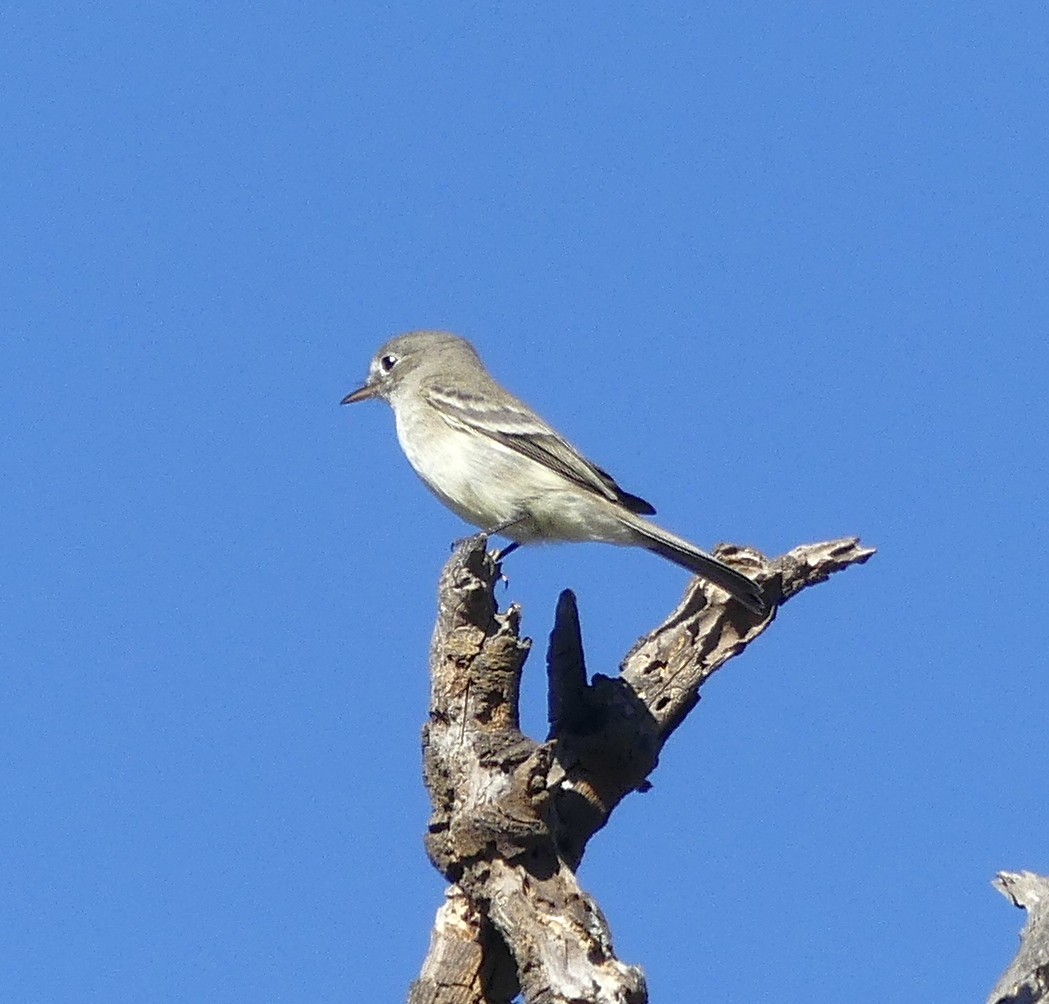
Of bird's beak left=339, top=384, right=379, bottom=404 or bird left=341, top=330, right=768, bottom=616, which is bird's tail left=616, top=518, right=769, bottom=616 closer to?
bird left=341, top=330, right=768, bottom=616

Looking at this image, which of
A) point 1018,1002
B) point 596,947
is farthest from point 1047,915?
point 596,947

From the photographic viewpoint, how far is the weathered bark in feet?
30.1

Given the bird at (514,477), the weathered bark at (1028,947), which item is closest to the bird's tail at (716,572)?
the bird at (514,477)

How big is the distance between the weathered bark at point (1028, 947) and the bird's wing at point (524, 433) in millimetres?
4473

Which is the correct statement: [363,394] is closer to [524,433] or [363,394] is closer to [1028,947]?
[524,433]

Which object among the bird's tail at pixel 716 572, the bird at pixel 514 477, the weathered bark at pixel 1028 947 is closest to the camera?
the weathered bark at pixel 1028 947

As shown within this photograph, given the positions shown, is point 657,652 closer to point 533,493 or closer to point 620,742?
point 620,742

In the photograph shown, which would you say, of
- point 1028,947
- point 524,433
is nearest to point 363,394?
point 524,433

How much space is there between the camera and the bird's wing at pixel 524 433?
43.5 feet

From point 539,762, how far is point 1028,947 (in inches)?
109

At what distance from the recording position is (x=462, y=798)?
387 inches

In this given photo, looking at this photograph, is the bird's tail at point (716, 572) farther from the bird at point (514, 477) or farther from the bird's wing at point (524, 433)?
the bird's wing at point (524, 433)

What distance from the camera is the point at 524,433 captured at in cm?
1380

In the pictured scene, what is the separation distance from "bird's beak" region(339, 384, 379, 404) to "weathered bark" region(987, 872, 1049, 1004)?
308 inches
